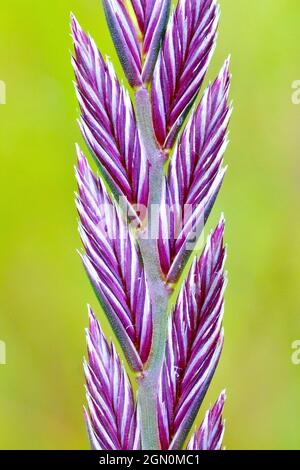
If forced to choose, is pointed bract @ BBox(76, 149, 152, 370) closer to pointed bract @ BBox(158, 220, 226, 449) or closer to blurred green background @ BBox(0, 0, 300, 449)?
pointed bract @ BBox(158, 220, 226, 449)

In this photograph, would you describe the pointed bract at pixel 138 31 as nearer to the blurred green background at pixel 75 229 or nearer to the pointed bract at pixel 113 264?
the pointed bract at pixel 113 264

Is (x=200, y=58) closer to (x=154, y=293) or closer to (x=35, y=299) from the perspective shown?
(x=154, y=293)

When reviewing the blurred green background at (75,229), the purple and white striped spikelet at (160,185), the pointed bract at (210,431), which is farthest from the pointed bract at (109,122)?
the blurred green background at (75,229)

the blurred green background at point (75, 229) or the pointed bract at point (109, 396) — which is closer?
the pointed bract at point (109, 396)

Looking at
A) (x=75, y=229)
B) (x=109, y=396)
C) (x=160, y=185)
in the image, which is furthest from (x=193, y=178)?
(x=75, y=229)

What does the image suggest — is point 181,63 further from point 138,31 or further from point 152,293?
point 152,293

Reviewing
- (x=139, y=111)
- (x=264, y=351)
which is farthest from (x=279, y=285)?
(x=139, y=111)
